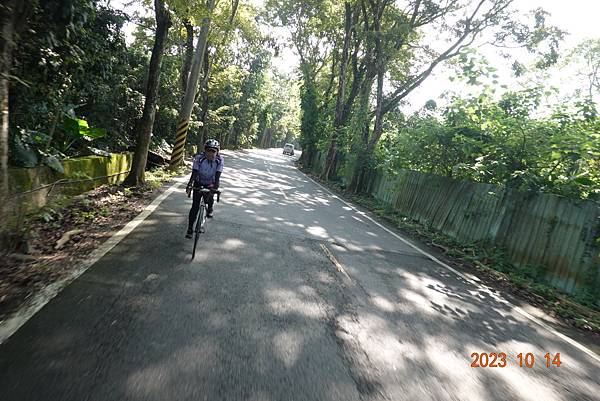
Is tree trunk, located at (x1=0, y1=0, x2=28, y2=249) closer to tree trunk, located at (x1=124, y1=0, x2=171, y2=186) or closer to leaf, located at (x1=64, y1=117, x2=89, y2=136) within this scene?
leaf, located at (x1=64, y1=117, x2=89, y2=136)

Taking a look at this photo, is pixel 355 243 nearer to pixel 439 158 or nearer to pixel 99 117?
pixel 439 158

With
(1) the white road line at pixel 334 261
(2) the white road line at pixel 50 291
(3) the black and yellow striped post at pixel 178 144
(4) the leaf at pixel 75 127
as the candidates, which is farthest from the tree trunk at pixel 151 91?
(1) the white road line at pixel 334 261

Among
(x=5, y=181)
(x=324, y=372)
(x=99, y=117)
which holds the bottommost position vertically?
(x=324, y=372)

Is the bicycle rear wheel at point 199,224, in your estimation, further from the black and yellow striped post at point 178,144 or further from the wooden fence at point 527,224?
the black and yellow striped post at point 178,144

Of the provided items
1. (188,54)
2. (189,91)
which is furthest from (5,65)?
(188,54)

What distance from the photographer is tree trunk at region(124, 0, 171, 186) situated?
9.59 meters

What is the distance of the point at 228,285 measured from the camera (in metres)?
4.51

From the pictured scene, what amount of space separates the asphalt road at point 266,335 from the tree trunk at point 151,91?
431cm

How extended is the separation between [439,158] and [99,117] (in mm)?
11526

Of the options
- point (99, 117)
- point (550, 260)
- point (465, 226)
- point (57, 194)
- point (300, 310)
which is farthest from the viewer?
point (99, 117)

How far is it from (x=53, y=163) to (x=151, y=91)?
386 centimetres

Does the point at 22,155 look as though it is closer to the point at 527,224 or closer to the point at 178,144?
the point at 178,144

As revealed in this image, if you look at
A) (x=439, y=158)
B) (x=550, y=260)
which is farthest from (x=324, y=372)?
(x=439, y=158)

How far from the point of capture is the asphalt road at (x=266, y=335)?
2.69m
